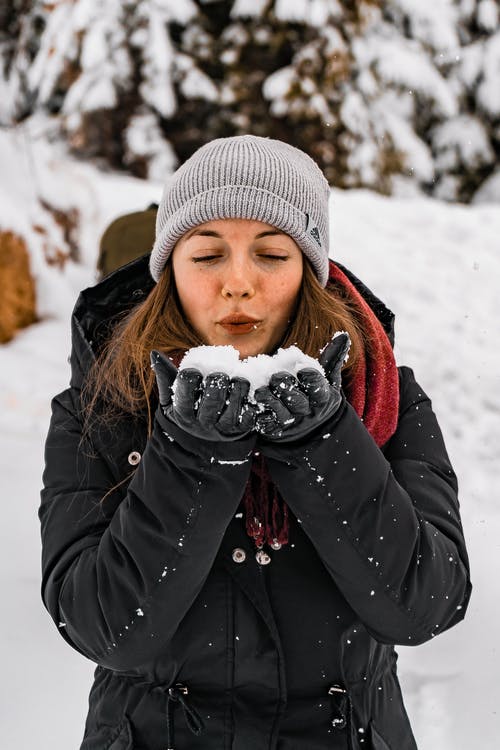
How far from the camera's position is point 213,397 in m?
1.16

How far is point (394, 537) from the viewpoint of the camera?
1.31 meters

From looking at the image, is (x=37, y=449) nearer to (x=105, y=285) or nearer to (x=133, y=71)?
(x=105, y=285)

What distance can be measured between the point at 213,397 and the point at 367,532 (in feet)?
1.27

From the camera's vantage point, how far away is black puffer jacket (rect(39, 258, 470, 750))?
1.28 meters

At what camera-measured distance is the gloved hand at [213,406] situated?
3.82ft

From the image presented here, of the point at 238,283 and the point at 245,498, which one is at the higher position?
the point at 238,283

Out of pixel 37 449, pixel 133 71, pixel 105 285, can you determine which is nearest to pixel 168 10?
pixel 133 71

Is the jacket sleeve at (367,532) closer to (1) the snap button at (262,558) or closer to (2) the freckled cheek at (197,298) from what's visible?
(1) the snap button at (262,558)

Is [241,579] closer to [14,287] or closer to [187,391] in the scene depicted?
[187,391]

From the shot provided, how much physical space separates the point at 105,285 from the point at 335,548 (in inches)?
35.0

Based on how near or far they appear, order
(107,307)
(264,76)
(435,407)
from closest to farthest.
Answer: (107,307) → (435,407) → (264,76)

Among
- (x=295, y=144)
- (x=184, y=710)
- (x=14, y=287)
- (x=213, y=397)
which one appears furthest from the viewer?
(x=295, y=144)

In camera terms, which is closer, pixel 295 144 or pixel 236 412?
pixel 236 412

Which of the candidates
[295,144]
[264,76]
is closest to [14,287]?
[295,144]
